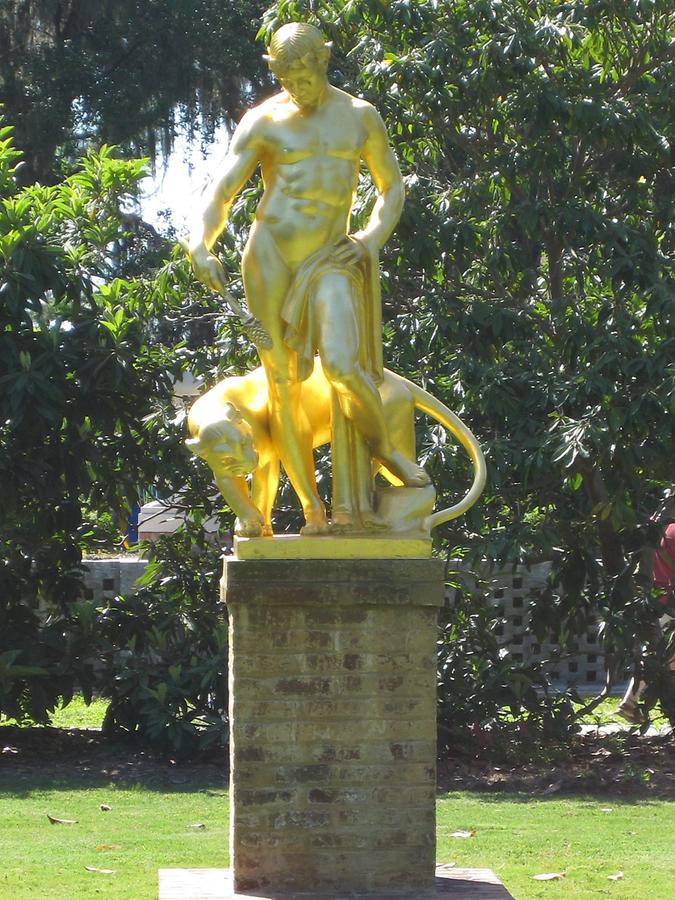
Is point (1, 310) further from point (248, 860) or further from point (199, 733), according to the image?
point (248, 860)

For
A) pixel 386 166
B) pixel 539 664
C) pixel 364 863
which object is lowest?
pixel 364 863

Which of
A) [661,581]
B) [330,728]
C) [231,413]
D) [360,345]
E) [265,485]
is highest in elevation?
[360,345]

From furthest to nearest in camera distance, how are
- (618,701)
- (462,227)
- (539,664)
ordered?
1. (618,701)
2. (539,664)
3. (462,227)

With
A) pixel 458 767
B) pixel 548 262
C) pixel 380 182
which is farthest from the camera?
pixel 548 262

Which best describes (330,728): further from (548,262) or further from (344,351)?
(548,262)

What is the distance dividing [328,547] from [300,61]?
193cm

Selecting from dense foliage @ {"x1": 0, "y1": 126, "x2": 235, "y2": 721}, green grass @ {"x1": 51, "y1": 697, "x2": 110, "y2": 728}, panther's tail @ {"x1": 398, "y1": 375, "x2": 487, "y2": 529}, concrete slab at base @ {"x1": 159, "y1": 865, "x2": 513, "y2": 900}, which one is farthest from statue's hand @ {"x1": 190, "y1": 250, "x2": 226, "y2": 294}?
green grass @ {"x1": 51, "y1": 697, "x2": 110, "y2": 728}

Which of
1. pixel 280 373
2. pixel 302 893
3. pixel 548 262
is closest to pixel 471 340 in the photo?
pixel 548 262

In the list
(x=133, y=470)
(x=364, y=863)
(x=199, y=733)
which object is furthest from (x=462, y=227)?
(x=364, y=863)

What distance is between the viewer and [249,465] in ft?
21.0

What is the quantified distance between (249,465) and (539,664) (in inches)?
181

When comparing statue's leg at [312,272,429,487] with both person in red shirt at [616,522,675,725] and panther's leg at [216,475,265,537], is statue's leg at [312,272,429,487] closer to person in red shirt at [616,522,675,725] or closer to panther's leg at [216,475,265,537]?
panther's leg at [216,475,265,537]

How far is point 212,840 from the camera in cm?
781

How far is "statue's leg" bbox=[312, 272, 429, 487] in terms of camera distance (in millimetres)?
6262
